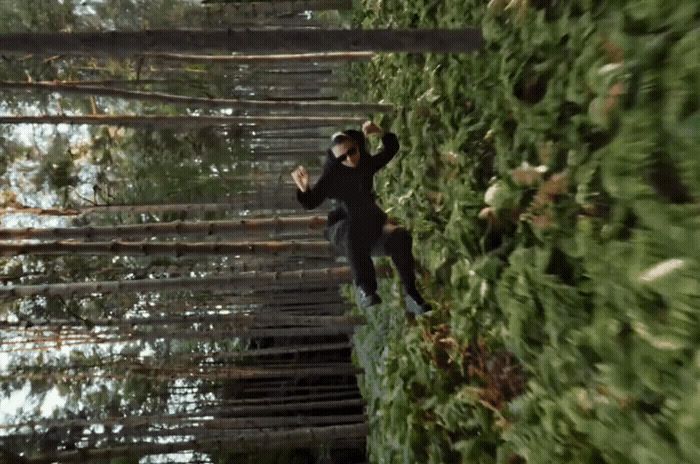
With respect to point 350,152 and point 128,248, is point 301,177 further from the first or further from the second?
point 128,248

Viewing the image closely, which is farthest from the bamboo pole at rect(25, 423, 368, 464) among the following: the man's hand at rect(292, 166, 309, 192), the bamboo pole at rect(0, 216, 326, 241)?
the man's hand at rect(292, 166, 309, 192)

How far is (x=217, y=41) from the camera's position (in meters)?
2.93

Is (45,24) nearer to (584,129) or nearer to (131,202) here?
(131,202)

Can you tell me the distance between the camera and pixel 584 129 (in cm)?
287

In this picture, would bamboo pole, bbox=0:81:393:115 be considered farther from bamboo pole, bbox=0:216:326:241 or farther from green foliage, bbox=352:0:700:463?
green foliage, bbox=352:0:700:463

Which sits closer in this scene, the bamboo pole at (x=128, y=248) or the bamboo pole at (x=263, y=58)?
the bamboo pole at (x=128, y=248)

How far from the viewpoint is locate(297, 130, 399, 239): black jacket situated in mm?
4051

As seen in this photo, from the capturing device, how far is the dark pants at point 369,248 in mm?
4176

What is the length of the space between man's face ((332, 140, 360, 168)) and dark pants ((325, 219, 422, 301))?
1.15 ft

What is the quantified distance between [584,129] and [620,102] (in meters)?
0.29

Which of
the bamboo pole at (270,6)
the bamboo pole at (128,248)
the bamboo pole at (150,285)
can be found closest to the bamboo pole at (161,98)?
the bamboo pole at (128,248)

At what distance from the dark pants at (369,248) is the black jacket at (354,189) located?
48mm

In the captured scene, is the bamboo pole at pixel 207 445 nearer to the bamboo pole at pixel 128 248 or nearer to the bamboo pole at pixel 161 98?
the bamboo pole at pixel 128 248

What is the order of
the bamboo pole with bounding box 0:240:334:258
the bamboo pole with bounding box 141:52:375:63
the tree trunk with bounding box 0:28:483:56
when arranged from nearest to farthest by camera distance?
the tree trunk with bounding box 0:28:483:56, the bamboo pole with bounding box 0:240:334:258, the bamboo pole with bounding box 141:52:375:63
